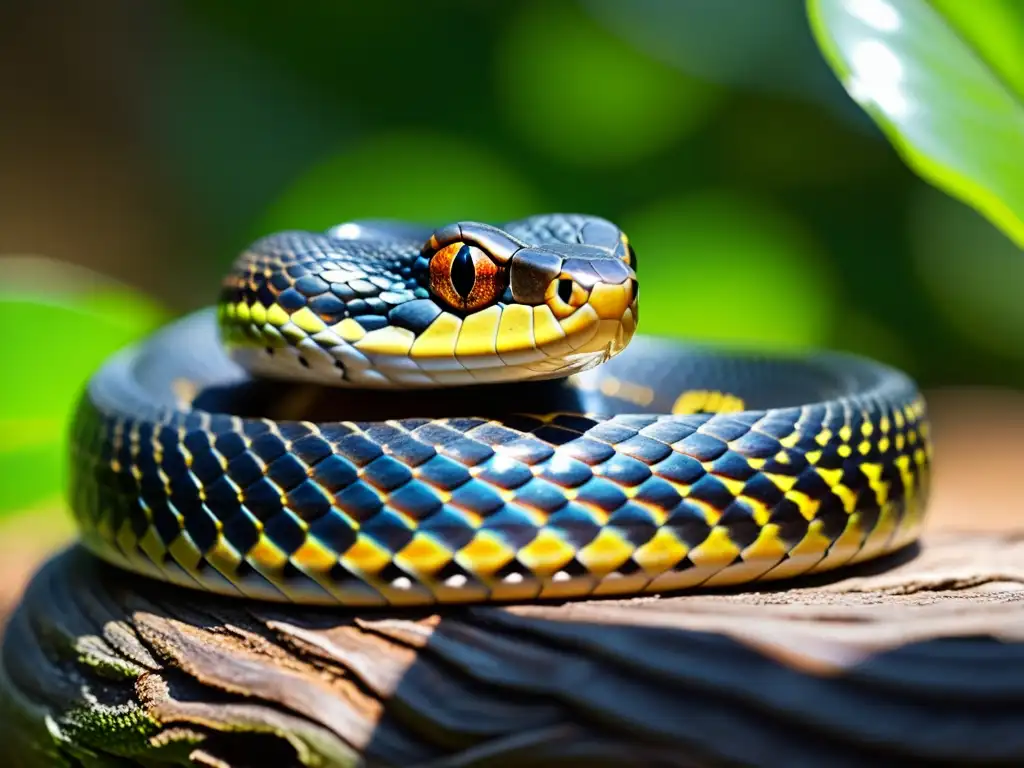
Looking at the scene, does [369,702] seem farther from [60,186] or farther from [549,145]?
[60,186]

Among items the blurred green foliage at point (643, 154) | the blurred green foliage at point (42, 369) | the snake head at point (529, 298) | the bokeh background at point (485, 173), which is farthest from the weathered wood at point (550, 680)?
the blurred green foliage at point (42, 369)

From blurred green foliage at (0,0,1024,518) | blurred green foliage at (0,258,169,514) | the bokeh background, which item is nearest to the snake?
blurred green foliage at (0,0,1024,518)

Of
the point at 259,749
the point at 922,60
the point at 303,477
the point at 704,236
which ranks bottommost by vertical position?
the point at 259,749

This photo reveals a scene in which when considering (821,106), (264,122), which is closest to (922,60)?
(821,106)

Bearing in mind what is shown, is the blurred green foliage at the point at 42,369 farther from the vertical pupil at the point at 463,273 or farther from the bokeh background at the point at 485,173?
the vertical pupil at the point at 463,273

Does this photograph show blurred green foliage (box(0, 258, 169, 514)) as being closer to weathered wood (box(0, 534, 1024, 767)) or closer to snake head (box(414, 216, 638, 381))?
weathered wood (box(0, 534, 1024, 767))


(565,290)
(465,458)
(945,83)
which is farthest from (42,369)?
(945,83)
